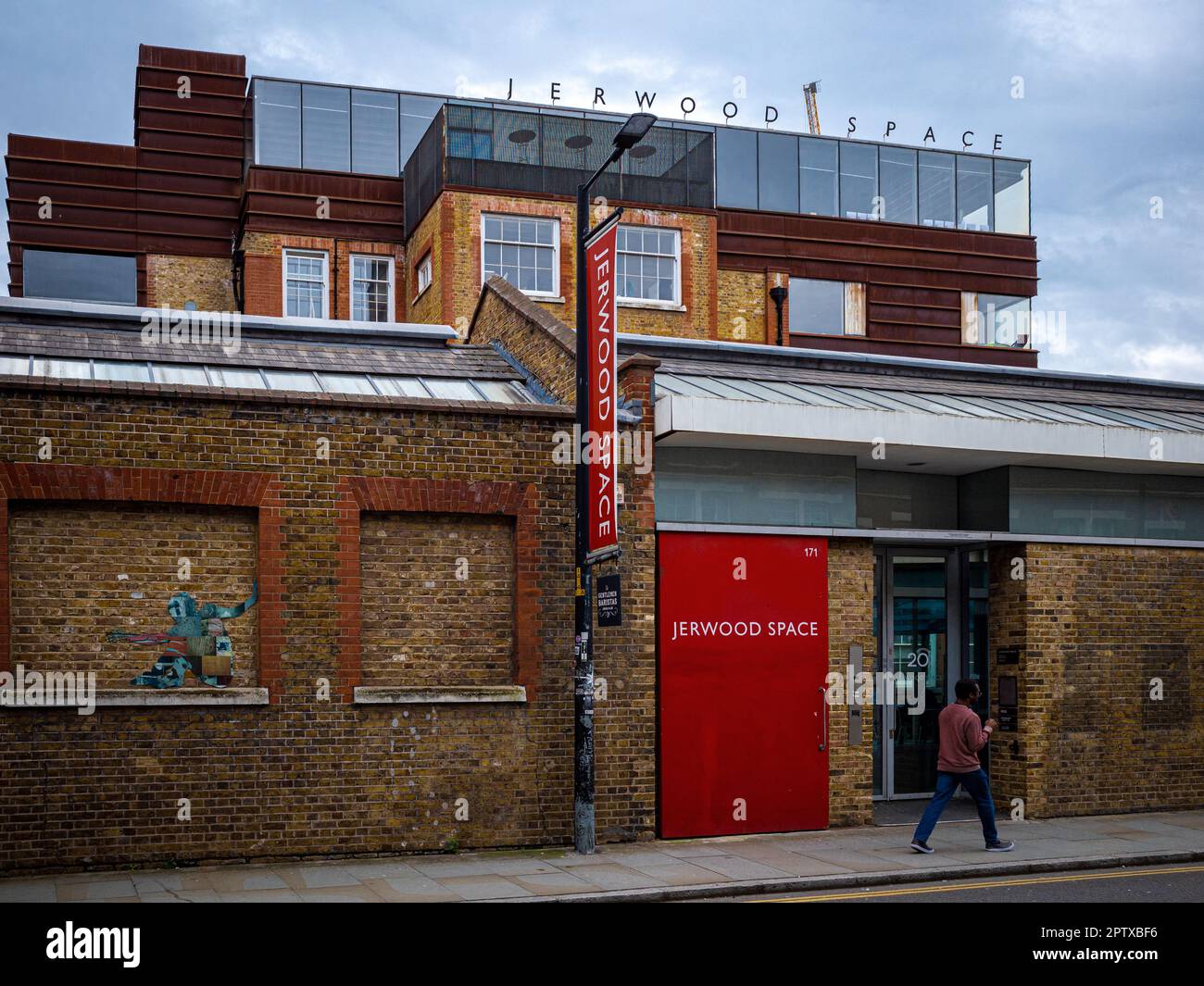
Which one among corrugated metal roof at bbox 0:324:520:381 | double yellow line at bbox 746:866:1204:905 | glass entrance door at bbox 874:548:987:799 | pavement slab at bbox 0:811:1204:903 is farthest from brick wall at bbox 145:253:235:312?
double yellow line at bbox 746:866:1204:905

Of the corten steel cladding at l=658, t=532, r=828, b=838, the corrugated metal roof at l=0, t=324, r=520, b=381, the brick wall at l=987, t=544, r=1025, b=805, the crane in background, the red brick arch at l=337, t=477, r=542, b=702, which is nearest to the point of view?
the red brick arch at l=337, t=477, r=542, b=702

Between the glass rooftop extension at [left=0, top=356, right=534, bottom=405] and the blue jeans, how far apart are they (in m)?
5.88

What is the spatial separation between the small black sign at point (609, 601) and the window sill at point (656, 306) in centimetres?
1636

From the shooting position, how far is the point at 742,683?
1433cm

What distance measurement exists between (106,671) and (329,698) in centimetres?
205

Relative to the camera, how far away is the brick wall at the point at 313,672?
1184cm

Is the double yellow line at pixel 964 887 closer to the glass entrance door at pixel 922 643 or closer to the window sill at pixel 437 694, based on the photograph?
the window sill at pixel 437 694

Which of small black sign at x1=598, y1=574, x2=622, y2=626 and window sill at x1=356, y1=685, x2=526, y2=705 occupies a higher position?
small black sign at x1=598, y1=574, x2=622, y2=626

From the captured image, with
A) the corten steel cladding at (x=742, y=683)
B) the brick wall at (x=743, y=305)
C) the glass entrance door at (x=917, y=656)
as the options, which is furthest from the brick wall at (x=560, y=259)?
the corten steel cladding at (x=742, y=683)

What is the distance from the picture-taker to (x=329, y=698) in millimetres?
12672

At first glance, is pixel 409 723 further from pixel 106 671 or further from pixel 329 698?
pixel 106 671

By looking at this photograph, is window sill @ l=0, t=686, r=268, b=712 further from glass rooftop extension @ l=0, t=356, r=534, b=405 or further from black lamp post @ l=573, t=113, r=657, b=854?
black lamp post @ l=573, t=113, r=657, b=854

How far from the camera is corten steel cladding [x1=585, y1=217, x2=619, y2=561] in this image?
12.7m

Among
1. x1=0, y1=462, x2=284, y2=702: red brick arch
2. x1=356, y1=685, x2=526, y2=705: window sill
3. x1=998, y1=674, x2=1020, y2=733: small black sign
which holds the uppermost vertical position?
x1=0, y1=462, x2=284, y2=702: red brick arch
